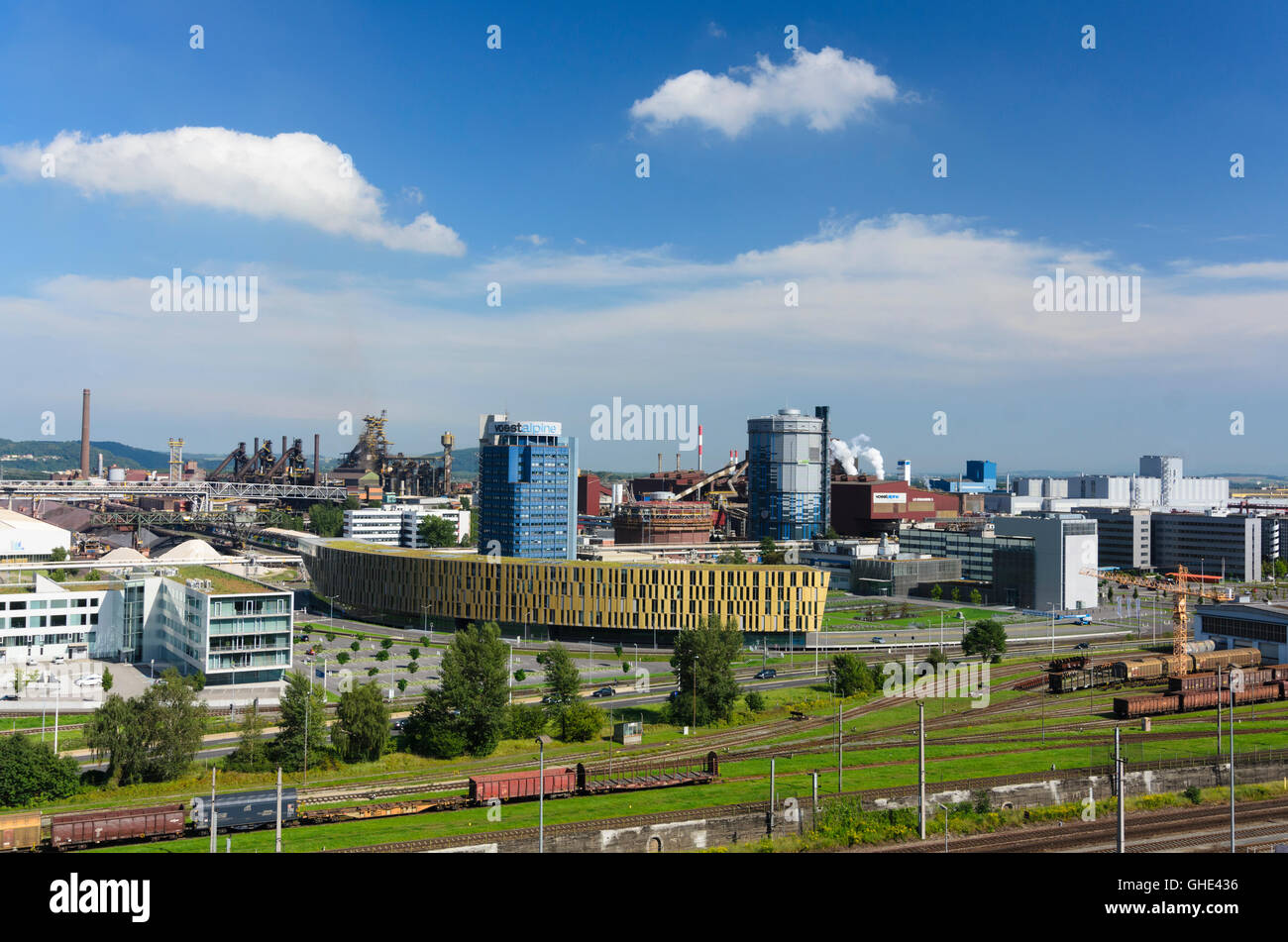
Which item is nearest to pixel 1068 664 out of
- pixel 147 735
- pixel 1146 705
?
pixel 1146 705

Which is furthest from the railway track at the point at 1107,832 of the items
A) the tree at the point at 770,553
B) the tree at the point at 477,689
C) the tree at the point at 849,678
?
the tree at the point at 770,553

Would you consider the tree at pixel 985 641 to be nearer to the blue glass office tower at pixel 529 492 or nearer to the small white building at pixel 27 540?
the blue glass office tower at pixel 529 492

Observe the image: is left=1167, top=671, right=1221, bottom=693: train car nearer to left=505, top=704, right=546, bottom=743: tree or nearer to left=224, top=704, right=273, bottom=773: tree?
left=505, top=704, right=546, bottom=743: tree
